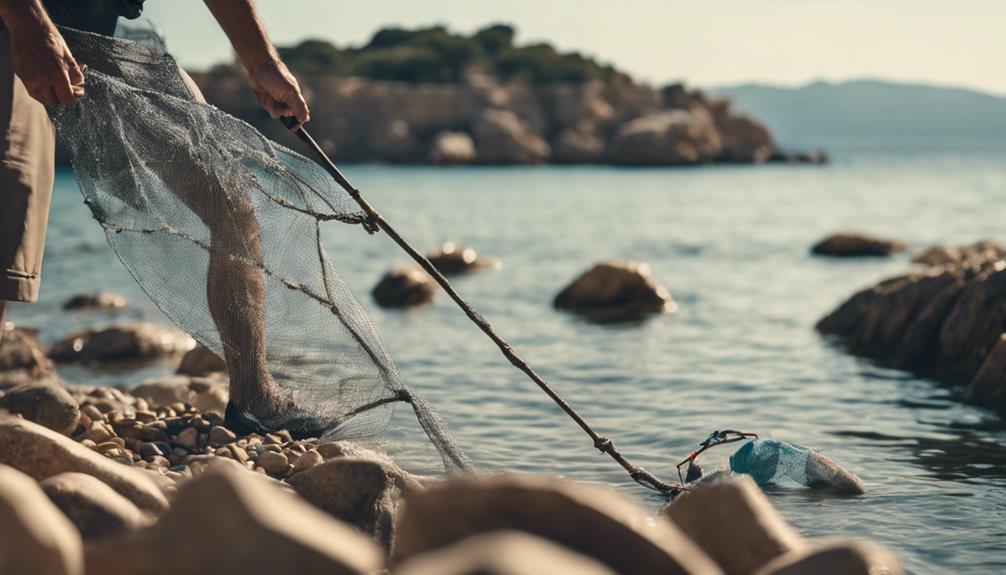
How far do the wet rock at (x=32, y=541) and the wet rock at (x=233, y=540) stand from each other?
0.35 ft

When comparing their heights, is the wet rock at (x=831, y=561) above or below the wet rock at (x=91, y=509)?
above

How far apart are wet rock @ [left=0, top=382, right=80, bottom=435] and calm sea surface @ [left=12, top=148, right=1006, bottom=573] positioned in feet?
5.08

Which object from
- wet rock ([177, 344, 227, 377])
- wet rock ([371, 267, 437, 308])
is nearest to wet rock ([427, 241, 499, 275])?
wet rock ([371, 267, 437, 308])

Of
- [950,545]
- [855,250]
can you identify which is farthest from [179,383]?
[855,250]

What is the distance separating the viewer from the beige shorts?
4.30 m

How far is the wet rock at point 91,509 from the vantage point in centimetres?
298

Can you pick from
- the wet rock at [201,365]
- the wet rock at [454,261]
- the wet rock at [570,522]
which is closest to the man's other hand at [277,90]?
the wet rock at [570,522]

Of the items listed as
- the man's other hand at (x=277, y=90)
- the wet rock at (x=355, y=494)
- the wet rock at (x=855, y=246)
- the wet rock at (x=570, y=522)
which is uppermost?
the man's other hand at (x=277, y=90)

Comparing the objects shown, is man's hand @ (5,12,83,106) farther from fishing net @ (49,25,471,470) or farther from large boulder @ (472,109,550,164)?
large boulder @ (472,109,550,164)

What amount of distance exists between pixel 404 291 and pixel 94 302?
373cm

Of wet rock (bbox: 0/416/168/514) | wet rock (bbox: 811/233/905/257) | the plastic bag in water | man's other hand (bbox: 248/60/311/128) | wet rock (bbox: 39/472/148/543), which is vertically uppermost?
man's other hand (bbox: 248/60/311/128)

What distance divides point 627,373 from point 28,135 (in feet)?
18.6

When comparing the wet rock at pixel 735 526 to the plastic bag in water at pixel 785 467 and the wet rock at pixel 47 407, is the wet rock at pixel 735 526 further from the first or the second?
the wet rock at pixel 47 407

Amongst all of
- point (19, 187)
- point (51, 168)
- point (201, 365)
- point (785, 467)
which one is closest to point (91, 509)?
point (19, 187)
